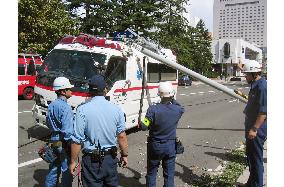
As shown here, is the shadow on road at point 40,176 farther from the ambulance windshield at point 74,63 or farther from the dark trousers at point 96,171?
the ambulance windshield at point 74,63

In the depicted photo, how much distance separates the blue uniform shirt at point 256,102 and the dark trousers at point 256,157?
0.61 ft

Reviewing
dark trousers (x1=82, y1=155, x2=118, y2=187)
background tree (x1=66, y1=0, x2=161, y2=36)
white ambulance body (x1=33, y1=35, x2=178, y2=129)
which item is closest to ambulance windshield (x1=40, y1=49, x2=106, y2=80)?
white ambulance body (x1=33, y1=35, x2=178, y2=129)

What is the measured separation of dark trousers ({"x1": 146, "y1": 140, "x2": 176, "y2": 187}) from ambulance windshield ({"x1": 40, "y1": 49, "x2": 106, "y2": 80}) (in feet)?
13.2

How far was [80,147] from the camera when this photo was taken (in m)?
4.42

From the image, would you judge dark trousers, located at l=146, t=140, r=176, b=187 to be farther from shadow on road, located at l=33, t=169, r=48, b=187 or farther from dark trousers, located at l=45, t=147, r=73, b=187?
shadow on road, located at l=33, t=169, r=48, b=187

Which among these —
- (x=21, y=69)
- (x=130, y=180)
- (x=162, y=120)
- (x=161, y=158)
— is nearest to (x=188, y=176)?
(x=130, y=180)

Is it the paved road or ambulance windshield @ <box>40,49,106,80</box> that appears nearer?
the paved road

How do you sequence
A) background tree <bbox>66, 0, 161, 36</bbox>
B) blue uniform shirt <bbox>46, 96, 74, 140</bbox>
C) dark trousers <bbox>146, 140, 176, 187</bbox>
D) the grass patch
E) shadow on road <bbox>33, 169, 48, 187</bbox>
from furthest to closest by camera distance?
1. background tree <bbox>66, 0, 161, 36</bbox>
2. the grass patch
3. shadow on road <bbox>33, 169, 48, 187</bbox>
4. dark trousers <bbox>146, 140, 176, 187</bbox>
5. blue uniform shirt <bbox>46, 96, 74, 140</bbox>

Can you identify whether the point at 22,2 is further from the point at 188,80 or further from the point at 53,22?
the point at 188,80

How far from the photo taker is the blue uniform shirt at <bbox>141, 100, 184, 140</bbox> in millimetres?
5441

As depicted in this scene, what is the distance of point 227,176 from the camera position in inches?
276

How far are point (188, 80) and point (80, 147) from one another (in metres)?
40.9

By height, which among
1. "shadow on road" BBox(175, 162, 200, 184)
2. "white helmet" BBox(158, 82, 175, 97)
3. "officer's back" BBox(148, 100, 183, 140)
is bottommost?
"shadow on road" BBox(175, 162, 200, 184)

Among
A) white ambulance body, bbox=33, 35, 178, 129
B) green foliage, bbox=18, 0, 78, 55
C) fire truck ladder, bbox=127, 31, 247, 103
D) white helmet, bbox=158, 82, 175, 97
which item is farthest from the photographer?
green foliage, bbox=18, 0, 78, 55
